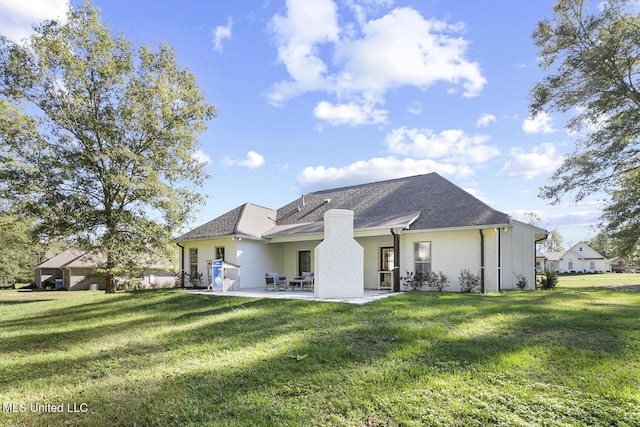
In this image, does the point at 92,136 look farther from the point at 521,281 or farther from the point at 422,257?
the point at 521,281

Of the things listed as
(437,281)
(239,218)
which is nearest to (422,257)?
(437,281)

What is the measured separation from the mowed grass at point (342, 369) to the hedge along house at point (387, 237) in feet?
15.6

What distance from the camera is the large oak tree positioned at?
16.5 m

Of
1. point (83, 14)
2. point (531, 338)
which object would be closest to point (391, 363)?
point (531, 338)

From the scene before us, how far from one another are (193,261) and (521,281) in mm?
16684

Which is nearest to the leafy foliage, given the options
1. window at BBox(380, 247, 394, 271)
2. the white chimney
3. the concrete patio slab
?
the concrete patio slab

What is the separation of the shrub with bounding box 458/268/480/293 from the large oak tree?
923 cm

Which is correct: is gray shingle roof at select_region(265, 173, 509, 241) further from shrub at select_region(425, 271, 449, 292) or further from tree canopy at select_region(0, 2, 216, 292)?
tree canopy at select_region(0, 2, 216, 292)

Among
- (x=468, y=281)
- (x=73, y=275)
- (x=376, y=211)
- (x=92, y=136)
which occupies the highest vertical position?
(x=92, y=136)

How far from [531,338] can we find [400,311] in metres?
3.33

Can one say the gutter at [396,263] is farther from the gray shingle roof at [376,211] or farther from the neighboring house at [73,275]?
the neighboring house at [73,275]

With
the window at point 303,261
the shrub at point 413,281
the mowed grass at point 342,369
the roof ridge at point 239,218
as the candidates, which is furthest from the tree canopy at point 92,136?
the shrub at point 413,281

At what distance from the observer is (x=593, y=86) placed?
1717 centimetres

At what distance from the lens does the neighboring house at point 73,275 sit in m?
33.5
